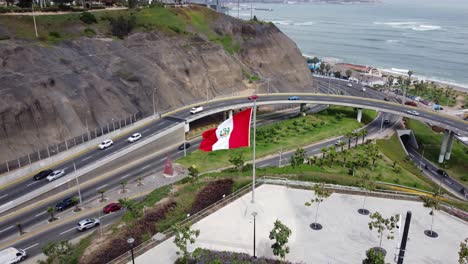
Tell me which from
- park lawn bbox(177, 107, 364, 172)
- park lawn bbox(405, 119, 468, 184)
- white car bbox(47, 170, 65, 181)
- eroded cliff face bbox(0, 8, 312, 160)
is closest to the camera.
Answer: white car bbox(47, 170, 65, 181)

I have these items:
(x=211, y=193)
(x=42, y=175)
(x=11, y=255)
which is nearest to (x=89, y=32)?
(x=42, y=175)

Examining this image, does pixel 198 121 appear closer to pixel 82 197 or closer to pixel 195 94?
pixel 195 94

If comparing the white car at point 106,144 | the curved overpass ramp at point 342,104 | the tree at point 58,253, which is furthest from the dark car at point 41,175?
the curved overpass ramp at point 342,104

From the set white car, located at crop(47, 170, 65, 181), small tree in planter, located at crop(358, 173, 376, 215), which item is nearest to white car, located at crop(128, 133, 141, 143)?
white car, located at crop(47, 170, 65, 181)

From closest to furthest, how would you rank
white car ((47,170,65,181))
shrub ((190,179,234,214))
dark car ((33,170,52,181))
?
shrub ((190,179,234,214)) < white car ((47,170,65,181)) < dark car ((33,170,52,181))

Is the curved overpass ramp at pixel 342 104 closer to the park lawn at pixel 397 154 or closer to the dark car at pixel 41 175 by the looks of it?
the park lawn at pixel 397 154

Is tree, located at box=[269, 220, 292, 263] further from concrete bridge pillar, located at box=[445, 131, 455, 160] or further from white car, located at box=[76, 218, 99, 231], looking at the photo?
concrete bridge pillar, located at box=[445, 131, 455, 160]

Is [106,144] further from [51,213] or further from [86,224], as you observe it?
[86,224]
